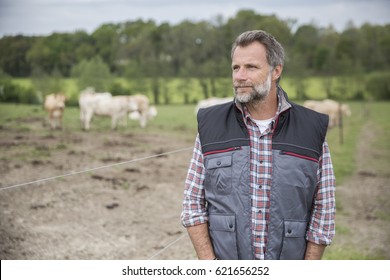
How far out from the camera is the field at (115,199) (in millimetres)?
4953

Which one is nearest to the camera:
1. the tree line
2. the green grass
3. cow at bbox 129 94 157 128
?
cow at bbox 129 94 157 128

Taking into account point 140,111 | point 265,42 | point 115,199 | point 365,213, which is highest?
point 265,42

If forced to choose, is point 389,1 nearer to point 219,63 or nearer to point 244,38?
point 219,63

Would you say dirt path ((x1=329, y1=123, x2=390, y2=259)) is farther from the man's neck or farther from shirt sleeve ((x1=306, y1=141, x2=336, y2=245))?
the man's neck

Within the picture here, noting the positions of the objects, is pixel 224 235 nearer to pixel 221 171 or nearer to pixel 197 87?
pixel 221 171

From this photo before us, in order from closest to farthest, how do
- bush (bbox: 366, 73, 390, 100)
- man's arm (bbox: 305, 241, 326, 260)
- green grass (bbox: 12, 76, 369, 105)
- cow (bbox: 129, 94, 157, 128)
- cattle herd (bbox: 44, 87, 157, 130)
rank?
man's arm (bbox: 305, 241, 326, 260) → cattle herd (bbox: 44, 87, 157, 130) → cow (bbox: 129, 94, 157, 128) → green grass (bbox: 12, 76, 369, 105) → bush (bbox: 366, 73, 390, 100)

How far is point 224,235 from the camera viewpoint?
1888 mm

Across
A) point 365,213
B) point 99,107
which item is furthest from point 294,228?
point 99,107

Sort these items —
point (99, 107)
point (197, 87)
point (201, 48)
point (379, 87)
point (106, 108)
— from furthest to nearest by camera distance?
1. point (201, 48)
2. point (379, 87)
3. point (197, 87)
4. point (106, 108)
5. point (99, 107)

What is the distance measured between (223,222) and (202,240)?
137 mm

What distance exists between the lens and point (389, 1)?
18.3 metres

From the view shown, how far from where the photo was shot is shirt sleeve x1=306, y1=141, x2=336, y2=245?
188 centimetres

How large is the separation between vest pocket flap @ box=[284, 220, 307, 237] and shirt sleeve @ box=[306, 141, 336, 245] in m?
0.06

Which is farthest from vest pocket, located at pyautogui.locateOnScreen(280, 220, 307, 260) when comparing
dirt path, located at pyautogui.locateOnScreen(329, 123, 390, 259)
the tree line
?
the tree line
